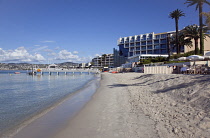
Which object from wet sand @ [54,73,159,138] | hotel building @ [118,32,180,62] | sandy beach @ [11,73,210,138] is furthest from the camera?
hotel building @ [118,32,180,62]

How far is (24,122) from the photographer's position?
261 inches

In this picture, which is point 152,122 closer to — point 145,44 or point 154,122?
point 154,122

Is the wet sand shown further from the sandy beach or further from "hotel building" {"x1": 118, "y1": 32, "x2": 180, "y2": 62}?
"hotel building" {"x1": 118, "y1": 32, "x2": 180, "y2": 62}

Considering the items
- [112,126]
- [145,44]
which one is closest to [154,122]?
[112,126]

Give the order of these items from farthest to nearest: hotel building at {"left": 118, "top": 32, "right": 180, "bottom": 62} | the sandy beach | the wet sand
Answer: hotel building at {"left": 118, "top": 32, "right": 180, "bottom": 62} → the wet sand → the sandy beach

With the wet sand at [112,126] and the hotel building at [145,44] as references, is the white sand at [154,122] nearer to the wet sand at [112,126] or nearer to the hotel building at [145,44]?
the wet sand at [112,126]

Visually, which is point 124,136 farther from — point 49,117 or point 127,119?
point 49,117

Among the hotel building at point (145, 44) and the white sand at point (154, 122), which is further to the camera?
the hotel building at point (145, 44)

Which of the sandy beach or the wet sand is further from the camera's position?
the wet sand

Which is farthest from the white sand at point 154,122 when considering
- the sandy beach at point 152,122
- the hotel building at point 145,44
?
the hotel building at point 145,44

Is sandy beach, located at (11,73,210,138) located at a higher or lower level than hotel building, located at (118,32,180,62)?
lower

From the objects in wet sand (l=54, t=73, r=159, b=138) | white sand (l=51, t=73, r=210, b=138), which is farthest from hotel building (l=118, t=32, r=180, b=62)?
wet sand (l=54, t=73, r=159, b=138)

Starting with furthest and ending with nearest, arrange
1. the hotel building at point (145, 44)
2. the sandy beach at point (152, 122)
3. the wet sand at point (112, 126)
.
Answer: the hotel building at point (145, 44) < the wet sand at point (112, 126) < the sandy beach at point (152, 122)

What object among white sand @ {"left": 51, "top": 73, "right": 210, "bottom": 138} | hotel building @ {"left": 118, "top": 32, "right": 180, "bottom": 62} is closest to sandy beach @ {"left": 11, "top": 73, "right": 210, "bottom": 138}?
white sand @ {"left": 51, "top": 73, "right": 210, "bottom": 138}
